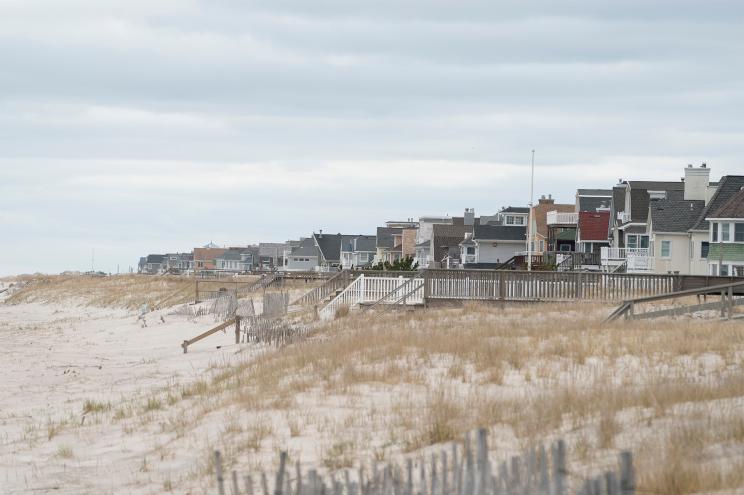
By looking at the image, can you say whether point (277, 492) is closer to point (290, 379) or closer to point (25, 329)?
point (290, 379)

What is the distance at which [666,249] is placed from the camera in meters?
63.0

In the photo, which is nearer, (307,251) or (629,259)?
(629,259)

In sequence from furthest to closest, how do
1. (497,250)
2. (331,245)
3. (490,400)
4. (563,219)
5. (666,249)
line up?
1. (331,245)
2. (497,250)
3. (563,219)
4. (666,249)
5. (490,400)

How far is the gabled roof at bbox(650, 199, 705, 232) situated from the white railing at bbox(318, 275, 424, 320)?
30233 mm

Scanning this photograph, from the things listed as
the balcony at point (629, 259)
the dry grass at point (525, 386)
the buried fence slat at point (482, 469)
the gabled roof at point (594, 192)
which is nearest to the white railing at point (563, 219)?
the gabled roof at point (594, 192)

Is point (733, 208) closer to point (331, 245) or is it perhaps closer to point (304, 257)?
point (331, 245)

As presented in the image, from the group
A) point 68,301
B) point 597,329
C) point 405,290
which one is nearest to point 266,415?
point 597,329

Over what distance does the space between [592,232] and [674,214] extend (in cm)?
1748

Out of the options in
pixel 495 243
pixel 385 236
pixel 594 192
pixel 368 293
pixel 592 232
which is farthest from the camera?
pixel 385 236

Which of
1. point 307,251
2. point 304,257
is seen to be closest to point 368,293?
point 304,257

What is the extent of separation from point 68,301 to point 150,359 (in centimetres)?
5672

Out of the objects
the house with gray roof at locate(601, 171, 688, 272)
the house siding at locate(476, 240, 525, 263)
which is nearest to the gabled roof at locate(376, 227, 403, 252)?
the house siding at locate(476, 240, 525, 263)

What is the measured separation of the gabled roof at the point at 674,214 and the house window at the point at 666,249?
1.12 metres

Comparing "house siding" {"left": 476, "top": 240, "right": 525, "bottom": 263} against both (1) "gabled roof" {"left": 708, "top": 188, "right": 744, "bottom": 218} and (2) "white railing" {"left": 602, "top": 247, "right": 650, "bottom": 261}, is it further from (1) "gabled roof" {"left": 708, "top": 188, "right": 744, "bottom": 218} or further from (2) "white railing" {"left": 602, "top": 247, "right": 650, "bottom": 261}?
(1) "gabled roof" {"left": 708, "top": 188, "right": 744, "bottom": 218}
